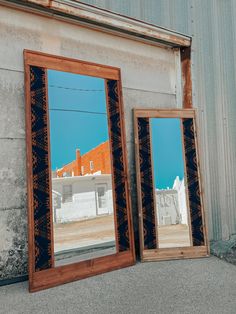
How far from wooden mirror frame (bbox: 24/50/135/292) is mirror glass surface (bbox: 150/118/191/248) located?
333 mm

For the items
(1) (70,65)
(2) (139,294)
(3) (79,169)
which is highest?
(1) (70,65)

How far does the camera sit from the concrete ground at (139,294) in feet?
5.27

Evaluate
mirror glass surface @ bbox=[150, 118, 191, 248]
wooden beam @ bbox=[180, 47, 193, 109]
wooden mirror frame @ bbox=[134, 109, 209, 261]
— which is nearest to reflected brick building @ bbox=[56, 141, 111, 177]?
wooden mirror frame @ bbox=[134, 109, 209, 261]

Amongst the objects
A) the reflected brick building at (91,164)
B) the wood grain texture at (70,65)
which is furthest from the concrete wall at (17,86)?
the reflected brick building at (91,164)

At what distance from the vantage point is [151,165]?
97.3 inches

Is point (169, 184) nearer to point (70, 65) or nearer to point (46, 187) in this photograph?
point (46, 187)

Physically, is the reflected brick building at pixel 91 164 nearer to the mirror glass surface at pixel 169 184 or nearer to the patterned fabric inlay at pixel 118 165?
the patterned fabric inlay at pixel 118 165

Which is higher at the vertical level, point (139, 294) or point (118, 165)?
point (118, 165)

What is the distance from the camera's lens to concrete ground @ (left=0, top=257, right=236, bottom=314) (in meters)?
1.61

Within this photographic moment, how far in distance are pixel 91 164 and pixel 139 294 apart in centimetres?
104

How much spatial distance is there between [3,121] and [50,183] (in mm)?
617

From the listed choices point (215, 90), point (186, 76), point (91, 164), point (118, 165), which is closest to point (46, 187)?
point (91, 164)

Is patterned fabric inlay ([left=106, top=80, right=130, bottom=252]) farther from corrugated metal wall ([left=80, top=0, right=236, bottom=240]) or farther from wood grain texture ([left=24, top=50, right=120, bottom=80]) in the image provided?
corrugated metal wall ([left=80, top=0, right=236, bottom=240])

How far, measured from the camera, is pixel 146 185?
2455mm
